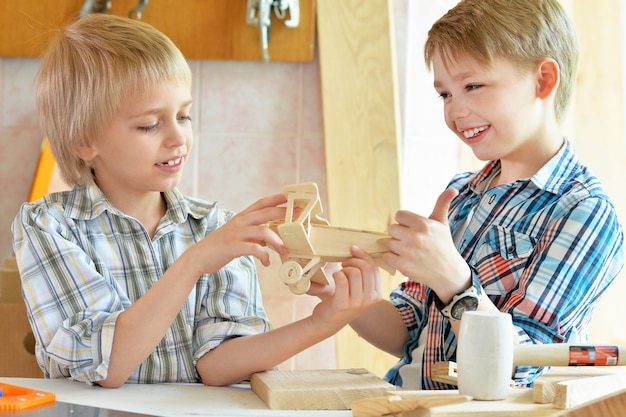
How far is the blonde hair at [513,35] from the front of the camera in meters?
1.68

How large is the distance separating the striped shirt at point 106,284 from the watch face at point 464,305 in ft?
1.40

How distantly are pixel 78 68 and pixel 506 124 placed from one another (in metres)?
0.86

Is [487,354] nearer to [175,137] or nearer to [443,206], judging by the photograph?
[443,206]

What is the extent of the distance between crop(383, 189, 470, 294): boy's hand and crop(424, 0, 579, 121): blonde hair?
0.40 metres

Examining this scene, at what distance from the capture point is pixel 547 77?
1.73 meters

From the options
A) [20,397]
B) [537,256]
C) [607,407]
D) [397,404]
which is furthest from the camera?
[537,256]

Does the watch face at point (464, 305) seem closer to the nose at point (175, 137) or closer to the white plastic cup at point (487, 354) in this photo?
the white plastic cup at point (487, 354)

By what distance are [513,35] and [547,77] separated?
115 millimetres

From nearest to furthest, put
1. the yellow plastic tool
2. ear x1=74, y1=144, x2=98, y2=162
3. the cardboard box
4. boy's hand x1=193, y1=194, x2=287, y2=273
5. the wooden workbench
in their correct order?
the wooden workbench, the yellow plastic tool, boy's hand x1=193, y1=194, x2=287, y2=273, ear x1=74, y1=144, x2=98, y2=162, the cardboard box

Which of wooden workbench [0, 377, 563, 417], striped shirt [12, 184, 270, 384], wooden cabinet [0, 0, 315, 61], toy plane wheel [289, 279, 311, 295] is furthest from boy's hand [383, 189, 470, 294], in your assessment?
wooden cabinet [0, 0, 315, 61]

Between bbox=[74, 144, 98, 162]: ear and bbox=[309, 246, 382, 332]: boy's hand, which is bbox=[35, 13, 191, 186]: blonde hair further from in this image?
bbox=[309, 246, 382, 332]: boy's hand

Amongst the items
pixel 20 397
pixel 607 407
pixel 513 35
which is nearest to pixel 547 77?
pixel 513 35

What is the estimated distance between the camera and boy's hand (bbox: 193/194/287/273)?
4.66 ft

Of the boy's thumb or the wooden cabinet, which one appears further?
the wooden cabinet
